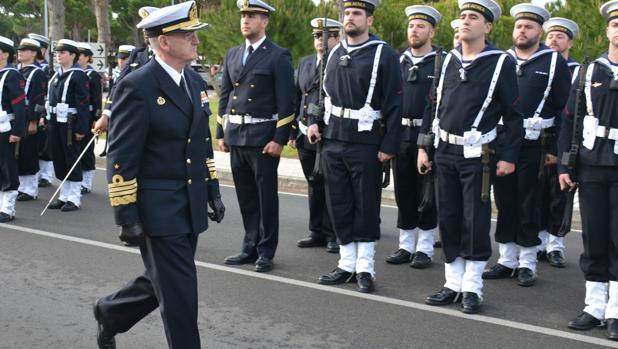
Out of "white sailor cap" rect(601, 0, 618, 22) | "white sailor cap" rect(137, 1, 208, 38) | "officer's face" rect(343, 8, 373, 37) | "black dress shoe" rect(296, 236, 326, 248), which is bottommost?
"black dress shoe" rect(296, 236, 326, 248)

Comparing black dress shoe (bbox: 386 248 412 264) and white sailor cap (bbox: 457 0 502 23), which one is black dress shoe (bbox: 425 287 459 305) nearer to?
black dress shoe (bbox: 386 248 412 264)

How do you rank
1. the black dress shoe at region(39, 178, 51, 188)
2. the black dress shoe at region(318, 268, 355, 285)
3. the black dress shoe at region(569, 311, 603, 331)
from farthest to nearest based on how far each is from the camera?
the black dress shoe at region(39, 178, 51, 188)
the black dress shoe at region(318, 268, 355, 285)
the black dress shoe at region(569, 311, 603, 331)

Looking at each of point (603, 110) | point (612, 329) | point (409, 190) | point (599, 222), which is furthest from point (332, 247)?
point (603, 110)

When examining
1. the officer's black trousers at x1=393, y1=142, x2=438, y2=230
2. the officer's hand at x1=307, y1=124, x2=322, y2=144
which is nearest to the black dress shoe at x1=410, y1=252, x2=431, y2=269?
the officer's black trousers at x1=393, y1=142, x2=438, y2=230

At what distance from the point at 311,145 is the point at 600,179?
3.33m

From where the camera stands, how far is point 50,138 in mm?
10742

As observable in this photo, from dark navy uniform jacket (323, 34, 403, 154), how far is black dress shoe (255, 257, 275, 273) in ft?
4.43

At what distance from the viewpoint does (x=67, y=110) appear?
10.6m

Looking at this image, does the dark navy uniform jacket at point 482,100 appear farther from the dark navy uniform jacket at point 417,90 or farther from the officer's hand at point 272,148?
the officer's hand at point 272,148

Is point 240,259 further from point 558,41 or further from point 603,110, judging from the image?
point 558,41

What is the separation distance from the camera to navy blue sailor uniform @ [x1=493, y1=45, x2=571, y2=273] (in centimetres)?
716

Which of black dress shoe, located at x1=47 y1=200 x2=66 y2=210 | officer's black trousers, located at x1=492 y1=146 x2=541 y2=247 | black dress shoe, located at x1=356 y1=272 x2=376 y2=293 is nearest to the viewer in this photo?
black dress shoe, located at x1=356 y1=272 x2=376 y2=293

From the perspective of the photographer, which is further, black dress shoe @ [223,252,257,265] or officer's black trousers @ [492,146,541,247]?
black dress shoe @ [223,252,257,265]

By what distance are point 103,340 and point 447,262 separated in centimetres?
268
